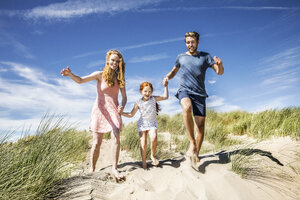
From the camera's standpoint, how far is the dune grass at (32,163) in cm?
252

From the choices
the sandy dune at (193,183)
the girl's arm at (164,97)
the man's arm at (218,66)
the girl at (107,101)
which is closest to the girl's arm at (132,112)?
the girl at (107,101)

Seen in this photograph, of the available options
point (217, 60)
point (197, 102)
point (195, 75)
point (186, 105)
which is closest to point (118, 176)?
point (186, 105)

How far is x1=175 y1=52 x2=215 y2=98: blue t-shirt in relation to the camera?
3920mm

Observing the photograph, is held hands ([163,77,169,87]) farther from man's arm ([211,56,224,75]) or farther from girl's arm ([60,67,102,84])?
girl's arm ([60,67,102,84])

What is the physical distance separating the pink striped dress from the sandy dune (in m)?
0.74

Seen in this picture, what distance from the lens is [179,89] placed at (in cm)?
402

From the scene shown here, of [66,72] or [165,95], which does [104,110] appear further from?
[165,95]

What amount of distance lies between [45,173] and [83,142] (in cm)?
499

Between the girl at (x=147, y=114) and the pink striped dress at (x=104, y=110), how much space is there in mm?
246

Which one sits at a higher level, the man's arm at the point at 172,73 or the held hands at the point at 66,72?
the man's arm at the point at 172,73

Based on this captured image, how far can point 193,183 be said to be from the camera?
3080 millimetres

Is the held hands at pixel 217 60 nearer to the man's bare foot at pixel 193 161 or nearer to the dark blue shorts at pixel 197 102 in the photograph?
the dark blue shorts at pixel 197 102

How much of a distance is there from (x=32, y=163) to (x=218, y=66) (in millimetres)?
3131

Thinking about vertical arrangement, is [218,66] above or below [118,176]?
above
